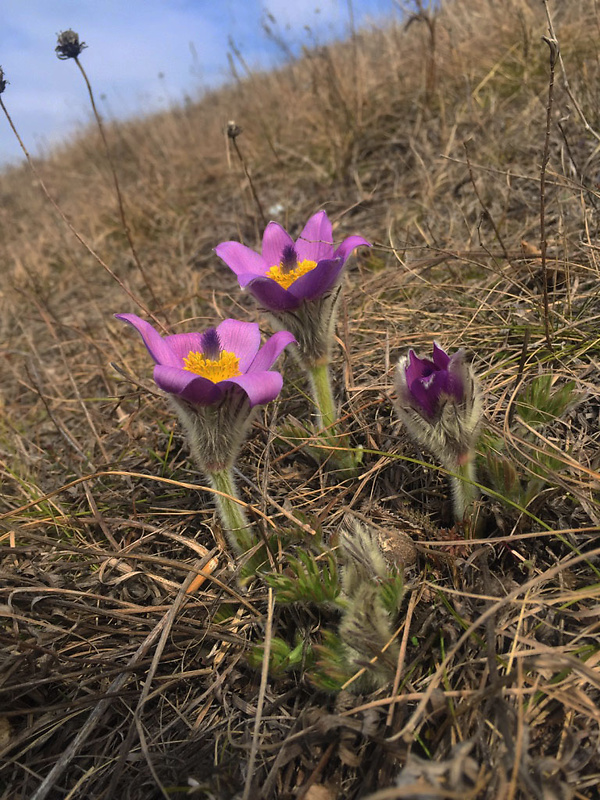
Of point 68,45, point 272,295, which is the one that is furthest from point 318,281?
point 68,45

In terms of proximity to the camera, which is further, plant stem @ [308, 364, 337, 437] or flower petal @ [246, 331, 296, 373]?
plant stem @ [308, 364, 337, 437]

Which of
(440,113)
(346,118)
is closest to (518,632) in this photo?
(440,113)

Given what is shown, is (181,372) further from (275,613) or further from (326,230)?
(326,230)

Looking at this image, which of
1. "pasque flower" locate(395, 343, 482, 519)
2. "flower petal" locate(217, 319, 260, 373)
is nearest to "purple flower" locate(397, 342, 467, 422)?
"pasque flower" locate(395, 343, 482, 519)

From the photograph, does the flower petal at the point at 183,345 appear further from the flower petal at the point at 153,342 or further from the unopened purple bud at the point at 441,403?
the unopened purple bud at the point at 441,403

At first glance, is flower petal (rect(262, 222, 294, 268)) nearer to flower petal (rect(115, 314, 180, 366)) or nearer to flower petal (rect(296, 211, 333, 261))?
flower petal (rect(296, 211, 333, 261))

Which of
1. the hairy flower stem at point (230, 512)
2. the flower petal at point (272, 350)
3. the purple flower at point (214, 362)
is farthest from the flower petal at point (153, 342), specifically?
the hairy flower stem at point (230, 512)
